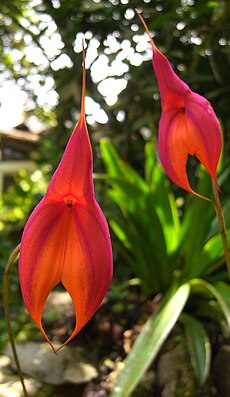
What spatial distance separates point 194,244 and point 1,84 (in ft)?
4.60

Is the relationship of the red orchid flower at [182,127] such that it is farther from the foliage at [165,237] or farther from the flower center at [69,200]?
the foliage at [165,237]

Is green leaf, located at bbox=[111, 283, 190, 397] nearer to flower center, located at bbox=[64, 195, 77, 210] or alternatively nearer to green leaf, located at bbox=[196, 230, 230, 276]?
green leaf, located at bbox=[196, 230, 230, 276]

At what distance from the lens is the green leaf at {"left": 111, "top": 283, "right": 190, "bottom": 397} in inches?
31.4

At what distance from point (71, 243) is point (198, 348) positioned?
2.33 ft

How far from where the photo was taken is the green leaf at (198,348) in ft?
3.03

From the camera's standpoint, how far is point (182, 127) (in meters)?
Result: 0.52

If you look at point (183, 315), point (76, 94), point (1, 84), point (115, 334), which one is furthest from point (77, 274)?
point (1, 84)

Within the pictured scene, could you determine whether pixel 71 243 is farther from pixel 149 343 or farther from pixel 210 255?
pixel 210 255

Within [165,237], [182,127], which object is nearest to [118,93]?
[165,237]

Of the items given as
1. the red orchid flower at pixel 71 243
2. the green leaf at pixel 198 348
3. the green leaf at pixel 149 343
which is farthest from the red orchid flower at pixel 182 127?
the green leaf at pixel 198 348

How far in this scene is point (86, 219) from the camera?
0.39 m

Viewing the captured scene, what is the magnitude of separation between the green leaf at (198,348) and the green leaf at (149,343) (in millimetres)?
84

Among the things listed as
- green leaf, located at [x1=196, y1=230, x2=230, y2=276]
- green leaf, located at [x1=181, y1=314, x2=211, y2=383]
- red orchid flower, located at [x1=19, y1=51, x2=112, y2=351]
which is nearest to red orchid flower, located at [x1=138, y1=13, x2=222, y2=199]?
red orchid flower, located at [x1=19, y1=51, x2=112, y2=351]

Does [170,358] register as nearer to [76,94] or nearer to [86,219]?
[86,219]
